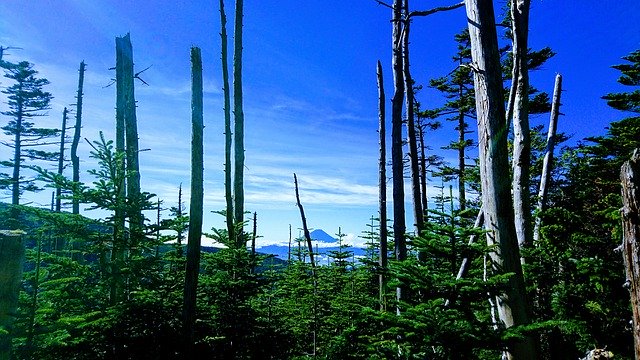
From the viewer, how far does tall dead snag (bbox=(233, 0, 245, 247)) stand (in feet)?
41.5

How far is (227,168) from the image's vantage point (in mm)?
12656

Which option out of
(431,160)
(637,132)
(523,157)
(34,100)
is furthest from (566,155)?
(34,100)

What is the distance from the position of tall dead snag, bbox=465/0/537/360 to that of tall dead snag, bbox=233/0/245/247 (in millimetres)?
10016

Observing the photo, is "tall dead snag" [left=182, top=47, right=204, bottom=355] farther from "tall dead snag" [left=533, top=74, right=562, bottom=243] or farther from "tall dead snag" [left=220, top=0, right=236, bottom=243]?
"tall dead snag" [left=533, top=74, right=562, bottom=243]

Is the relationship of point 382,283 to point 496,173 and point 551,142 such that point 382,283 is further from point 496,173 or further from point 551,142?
point 551,142

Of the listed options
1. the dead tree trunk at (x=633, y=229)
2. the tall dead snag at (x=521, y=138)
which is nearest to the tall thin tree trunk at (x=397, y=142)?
the tall dead snag at (x=521, y=138)

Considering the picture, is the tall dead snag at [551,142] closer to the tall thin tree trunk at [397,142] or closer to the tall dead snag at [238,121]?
the tall thin tree trunk at [397,142]

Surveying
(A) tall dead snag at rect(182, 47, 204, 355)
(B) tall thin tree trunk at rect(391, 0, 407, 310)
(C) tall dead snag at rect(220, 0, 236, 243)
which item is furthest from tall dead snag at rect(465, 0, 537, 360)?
(C) tall dead snag at rect(220, 0, 236, 243)

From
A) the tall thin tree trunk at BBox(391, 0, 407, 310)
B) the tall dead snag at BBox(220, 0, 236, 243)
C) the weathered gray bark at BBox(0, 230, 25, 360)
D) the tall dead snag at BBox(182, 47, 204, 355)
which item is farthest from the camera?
the tall dead snag at BBox(220, 0, 236, 243)

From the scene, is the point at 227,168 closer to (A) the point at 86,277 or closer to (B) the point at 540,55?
(A) the point at 86,277

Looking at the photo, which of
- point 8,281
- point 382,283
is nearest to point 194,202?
point 8,281

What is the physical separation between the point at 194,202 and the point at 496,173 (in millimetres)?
6055

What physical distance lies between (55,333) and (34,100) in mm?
28214

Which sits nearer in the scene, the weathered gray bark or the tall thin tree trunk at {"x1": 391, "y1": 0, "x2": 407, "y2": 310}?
the weathered gray bark
